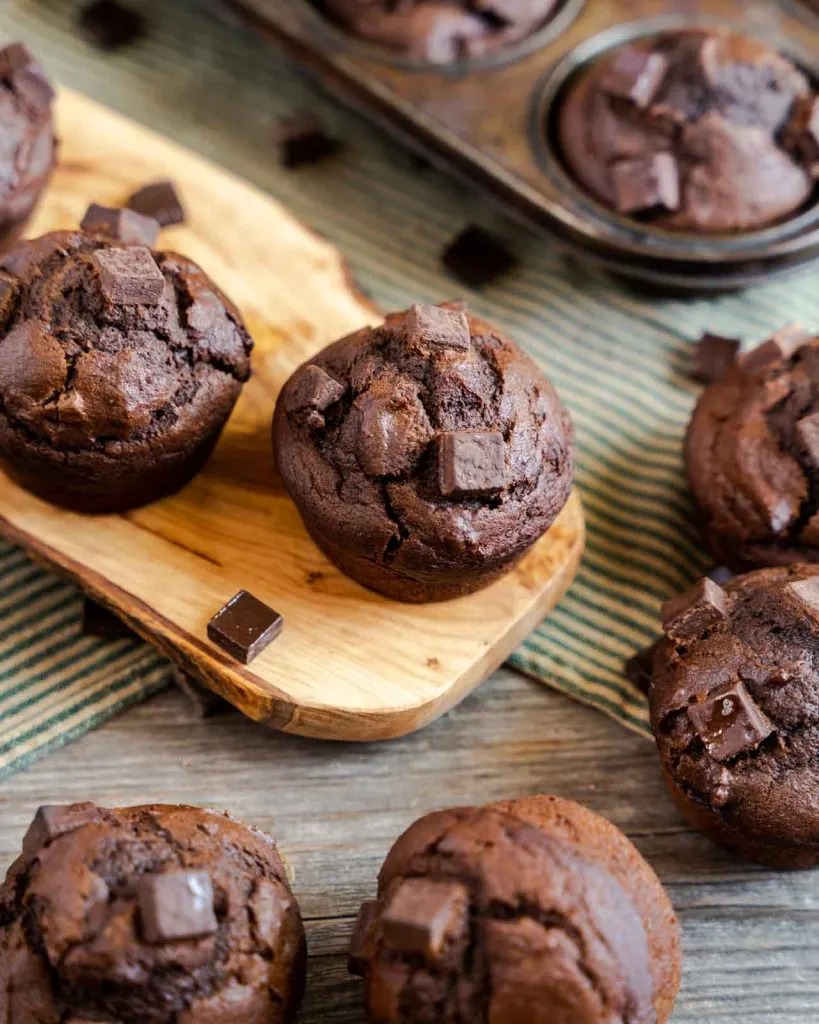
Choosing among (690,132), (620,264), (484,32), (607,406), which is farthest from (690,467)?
(484,32)

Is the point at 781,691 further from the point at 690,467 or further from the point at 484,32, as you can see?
the point at 484,32

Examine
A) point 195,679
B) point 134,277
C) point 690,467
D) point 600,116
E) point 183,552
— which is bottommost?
point 195,679

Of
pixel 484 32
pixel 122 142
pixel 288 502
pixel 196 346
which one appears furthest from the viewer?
pixel 484 32

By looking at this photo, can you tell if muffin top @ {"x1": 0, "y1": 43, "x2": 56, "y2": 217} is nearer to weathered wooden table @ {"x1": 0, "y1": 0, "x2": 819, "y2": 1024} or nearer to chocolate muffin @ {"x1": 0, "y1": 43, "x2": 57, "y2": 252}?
chocolate muffin @ {"x1": 0, "y1": 43, "x2": 57, "y2": 252}

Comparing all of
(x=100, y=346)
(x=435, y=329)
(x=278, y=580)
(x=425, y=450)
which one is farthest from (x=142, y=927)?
(x=435, y=329)

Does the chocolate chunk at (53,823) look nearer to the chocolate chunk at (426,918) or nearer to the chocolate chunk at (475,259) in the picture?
the chocolate chunk at (426,918)
